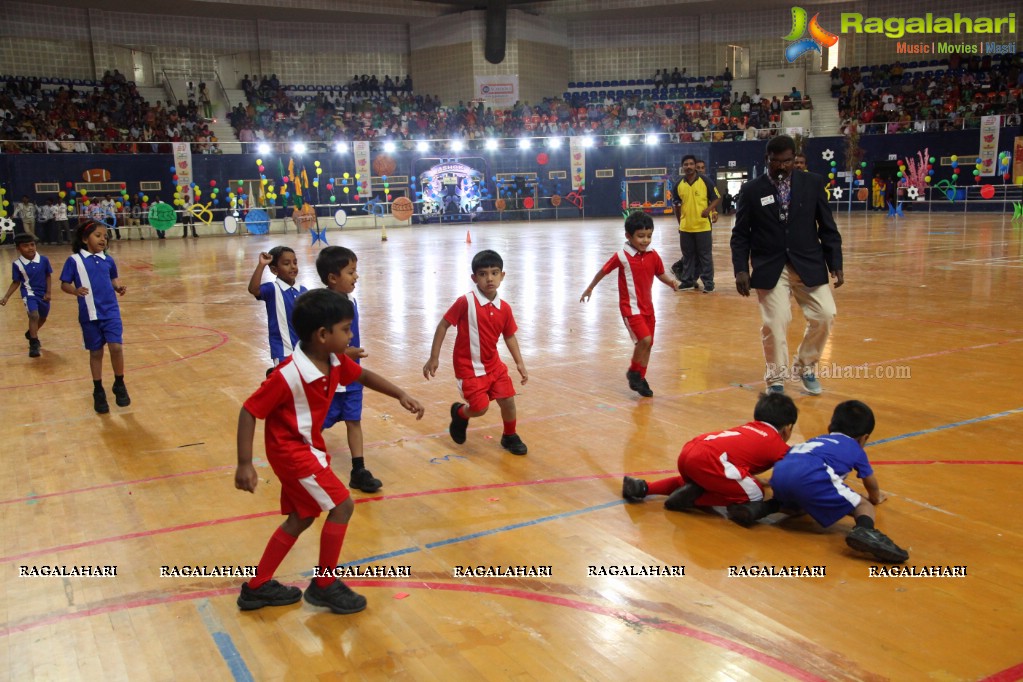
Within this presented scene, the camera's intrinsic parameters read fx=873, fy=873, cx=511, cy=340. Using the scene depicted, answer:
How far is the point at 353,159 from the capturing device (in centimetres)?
3347

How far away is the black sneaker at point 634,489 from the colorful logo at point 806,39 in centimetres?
3589

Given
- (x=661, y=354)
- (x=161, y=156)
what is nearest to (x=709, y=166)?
(x=161, y=156)

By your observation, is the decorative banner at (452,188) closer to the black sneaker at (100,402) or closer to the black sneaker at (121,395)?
the black sneaker at (121,395)

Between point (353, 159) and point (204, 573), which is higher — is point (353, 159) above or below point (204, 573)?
above

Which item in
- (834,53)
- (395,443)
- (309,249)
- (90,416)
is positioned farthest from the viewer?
(834,53)

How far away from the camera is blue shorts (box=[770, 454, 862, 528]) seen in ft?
12.4

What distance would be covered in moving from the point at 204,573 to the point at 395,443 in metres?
1.98

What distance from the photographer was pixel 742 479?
4.00m

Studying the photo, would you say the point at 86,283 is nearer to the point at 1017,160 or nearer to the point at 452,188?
the point at 452,188

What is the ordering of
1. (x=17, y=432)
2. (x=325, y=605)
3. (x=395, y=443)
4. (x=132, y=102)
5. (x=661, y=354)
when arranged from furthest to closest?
(x=132, y=102) < (x=661, y=354) < (x=17, y=432) < (x=395, y=443) < (x=325, y=605)

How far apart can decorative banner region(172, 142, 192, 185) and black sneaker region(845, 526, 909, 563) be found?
30826 millimetres

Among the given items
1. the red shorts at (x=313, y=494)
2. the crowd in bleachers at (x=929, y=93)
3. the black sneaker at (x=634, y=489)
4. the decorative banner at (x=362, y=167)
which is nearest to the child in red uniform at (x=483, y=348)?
the black sneaker at (x=634, y=489)

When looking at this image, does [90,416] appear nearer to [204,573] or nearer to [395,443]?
[395,443]

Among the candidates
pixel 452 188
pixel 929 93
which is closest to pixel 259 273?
pixel 452 188
